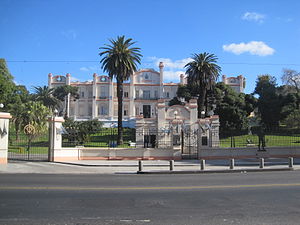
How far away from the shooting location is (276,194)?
28.6 feet

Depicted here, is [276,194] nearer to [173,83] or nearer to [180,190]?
[180,190]

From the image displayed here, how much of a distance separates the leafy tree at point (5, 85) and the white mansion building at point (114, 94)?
20525 millimetres

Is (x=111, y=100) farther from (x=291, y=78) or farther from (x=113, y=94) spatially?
(x=291, y=78)

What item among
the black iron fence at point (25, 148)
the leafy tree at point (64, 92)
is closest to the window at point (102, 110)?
the leafy tree at point (64, 92)

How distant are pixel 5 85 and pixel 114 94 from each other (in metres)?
33.2

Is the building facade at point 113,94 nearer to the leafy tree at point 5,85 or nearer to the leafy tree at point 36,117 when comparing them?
the leafy tree at point 5,85

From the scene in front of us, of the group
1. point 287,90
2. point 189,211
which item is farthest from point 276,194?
point 287,90

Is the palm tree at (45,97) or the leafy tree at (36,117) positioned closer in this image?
the leafy tree at (36,117)

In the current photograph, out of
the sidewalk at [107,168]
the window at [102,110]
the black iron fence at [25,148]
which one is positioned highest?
the window at [102,110]

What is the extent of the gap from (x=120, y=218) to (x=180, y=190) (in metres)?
3.73

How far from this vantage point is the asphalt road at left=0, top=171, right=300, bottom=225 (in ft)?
19.8

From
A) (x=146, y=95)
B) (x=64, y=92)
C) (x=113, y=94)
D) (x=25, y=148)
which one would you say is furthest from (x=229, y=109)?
(x=64, y=92)

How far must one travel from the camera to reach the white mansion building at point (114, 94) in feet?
253

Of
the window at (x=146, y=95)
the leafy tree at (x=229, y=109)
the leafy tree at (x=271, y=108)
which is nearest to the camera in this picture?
the leafy tree at (x=229, y=109)
